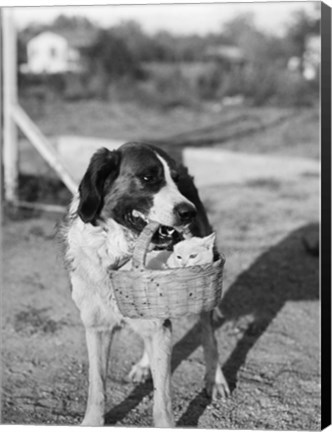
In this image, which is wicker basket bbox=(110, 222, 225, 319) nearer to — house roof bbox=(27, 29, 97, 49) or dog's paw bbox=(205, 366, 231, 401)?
dog's paw bbox=(205, 366, 231, 401)

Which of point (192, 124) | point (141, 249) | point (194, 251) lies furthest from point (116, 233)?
point (192, 124)

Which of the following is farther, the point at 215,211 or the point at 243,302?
the point at 215,211

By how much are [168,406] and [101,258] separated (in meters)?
0.86

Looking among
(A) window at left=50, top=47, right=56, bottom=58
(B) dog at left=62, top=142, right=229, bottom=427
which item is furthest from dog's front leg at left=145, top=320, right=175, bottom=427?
(A) window at left=50, top=47, right=56, bottom=58

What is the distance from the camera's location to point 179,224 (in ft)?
12.9

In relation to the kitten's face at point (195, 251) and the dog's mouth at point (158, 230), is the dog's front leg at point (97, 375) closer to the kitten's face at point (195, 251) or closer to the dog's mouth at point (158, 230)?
the dog's mouth at point (158, 230)

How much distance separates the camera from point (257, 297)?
6.53 m

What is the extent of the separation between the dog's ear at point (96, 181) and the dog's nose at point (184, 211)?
16.8 inches

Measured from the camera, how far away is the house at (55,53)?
23516 millimetres

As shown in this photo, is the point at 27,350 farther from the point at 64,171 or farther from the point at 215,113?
the point at 215,113

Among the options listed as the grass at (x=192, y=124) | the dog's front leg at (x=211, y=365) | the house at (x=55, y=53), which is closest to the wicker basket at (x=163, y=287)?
the dog's front leg at (x=211, y=365)

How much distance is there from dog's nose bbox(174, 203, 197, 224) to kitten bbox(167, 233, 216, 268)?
0.41 ft

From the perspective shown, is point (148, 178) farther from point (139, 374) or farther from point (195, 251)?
point (139, 374)

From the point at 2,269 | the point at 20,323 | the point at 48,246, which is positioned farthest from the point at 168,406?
the point at 48,246
